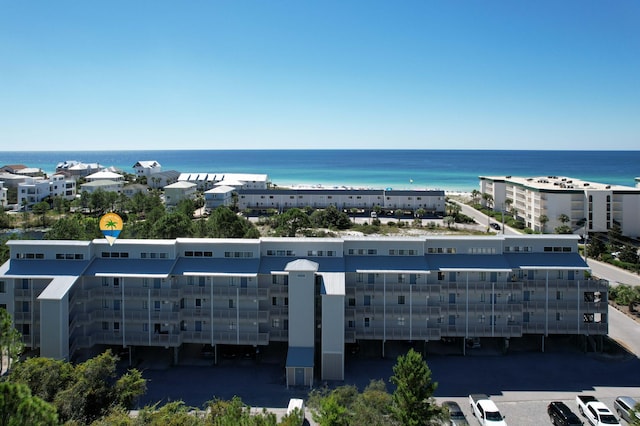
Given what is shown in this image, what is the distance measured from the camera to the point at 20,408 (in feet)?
38.7

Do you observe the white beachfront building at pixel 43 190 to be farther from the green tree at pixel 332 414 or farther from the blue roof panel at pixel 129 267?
the green tree at pixel 332 414

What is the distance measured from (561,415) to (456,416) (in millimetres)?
4415

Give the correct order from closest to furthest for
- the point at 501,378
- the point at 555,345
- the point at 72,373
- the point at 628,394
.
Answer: the point at 72,373
the point at 628,394
the point at 501,378
the point at 555,345

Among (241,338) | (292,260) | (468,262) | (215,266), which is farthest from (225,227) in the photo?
(468,262)

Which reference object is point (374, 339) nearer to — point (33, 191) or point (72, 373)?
point (72, 373)

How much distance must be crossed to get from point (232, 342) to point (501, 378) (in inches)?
564

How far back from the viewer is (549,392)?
23.8m

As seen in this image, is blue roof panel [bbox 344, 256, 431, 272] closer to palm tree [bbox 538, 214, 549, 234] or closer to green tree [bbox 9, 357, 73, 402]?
green tree [bbox 9, 357, 73, 402]

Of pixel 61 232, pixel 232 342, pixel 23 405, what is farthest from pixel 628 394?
pixel 61 232

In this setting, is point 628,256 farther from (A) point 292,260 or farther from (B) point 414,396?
(B) point 414,396

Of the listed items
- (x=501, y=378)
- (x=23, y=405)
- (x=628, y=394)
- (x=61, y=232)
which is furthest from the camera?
(x=61, y=232)

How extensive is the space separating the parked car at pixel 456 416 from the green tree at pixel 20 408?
49.0 feet

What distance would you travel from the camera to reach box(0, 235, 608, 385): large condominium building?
86.0ft

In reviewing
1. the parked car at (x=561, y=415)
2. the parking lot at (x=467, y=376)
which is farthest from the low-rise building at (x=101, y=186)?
the parked car at (x=561, y=415)
